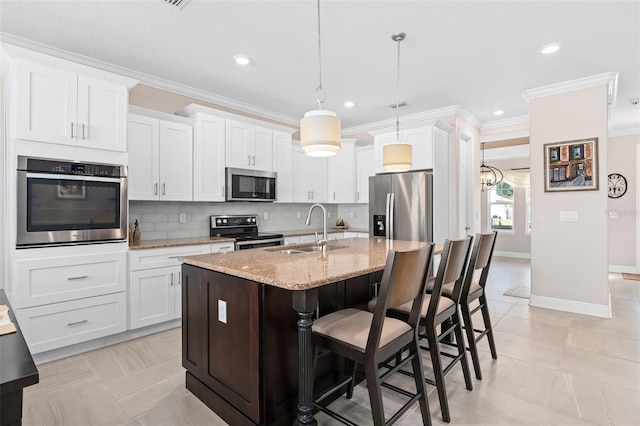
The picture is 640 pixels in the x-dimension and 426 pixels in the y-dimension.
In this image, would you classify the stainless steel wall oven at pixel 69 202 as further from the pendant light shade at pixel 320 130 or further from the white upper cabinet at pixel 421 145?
the white upper cabinet at pixel 421 145

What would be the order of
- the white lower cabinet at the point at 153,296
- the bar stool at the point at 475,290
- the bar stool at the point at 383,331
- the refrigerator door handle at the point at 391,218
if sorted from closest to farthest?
1. the bar stool at the point at 383,331
2. the bar stool at the point at 475,290
3. the white lower cabinet at the point at 153,296
4. the refrigerator door handle at the point at 391,218

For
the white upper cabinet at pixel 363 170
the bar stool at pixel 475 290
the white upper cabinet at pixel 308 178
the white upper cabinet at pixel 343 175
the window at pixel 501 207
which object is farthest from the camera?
the window at pixel 501 207

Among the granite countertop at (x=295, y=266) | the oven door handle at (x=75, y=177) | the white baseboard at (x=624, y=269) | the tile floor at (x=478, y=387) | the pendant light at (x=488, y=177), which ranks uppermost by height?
the pendant light at (x=488, y=177)

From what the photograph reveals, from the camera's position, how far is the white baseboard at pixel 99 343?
2729mm

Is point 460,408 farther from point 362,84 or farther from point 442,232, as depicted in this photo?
point 362,84

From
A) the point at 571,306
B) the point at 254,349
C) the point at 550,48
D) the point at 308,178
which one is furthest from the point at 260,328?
the point at 571,306

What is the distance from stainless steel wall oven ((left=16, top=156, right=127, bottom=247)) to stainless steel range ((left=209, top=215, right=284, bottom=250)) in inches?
51.6

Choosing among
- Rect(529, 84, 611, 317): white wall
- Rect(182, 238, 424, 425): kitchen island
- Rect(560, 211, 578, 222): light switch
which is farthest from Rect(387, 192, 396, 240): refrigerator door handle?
Rect(182, 238, 424, 425): kitchen island

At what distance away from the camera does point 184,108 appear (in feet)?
13.0

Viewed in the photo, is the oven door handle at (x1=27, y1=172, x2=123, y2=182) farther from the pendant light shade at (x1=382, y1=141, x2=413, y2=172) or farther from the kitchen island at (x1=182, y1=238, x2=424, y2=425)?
the pendant light shade at (x1=382, y1=141, x2=413, y2=172)

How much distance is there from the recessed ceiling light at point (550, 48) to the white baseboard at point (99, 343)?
4437 mm

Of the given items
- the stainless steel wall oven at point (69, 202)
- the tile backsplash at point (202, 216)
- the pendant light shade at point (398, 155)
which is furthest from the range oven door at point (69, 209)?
the pendant light shade at point (398, 155)

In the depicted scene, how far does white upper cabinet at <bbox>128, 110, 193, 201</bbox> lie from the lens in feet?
11.2

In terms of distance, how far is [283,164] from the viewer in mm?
4836
